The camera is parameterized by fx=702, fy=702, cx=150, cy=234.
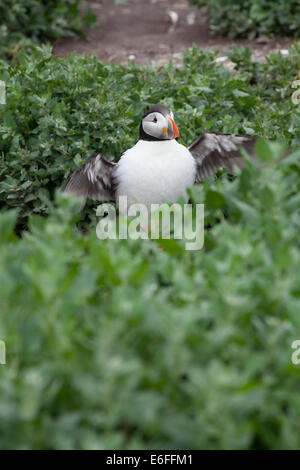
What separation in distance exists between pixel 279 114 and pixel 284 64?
1295mm

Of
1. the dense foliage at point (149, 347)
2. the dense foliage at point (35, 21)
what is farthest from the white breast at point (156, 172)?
the dense foliage at point (35, 21)

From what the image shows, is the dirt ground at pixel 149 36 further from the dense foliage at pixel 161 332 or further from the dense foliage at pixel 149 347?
the dense foliage at pixel 149 347

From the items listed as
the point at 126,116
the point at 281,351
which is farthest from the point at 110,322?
the point at 126,116

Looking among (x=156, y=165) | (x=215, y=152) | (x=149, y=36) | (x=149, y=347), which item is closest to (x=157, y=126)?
(x=156, y=165)

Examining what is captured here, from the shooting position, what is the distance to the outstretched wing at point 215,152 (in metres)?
4.29

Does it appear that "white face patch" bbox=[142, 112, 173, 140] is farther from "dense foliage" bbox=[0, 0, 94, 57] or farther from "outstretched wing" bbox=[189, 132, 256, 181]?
"dense foliage" bbox=[0, 0, 94, 57]

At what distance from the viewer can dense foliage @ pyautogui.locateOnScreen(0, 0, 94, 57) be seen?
8344 millimetres

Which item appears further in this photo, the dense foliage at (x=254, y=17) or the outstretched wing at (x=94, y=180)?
the dense foliage at (x=254, y=17)

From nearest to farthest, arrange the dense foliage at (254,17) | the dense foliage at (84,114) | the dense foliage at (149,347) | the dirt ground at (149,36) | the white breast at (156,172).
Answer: the dense foliage at (149,347)
the white breast at (156,172)
the dense foliage at (84,114)
the dense foliage at (254,17)
the dirt ground at (149,36)

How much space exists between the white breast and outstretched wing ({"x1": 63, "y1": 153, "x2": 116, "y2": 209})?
4.3 inches

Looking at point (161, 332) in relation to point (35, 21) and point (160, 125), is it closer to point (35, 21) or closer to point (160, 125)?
point (160, 125)

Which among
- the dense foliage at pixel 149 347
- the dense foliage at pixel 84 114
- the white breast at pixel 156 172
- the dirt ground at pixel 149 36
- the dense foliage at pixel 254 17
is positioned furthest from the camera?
the dirt ground at pixel 149 36

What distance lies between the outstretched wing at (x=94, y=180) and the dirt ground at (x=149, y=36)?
3.51m
